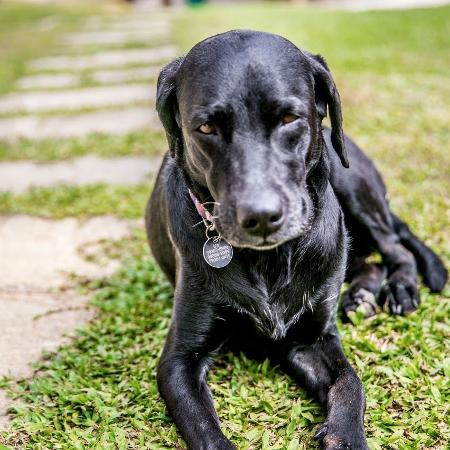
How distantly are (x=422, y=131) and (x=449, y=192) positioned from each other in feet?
5.56

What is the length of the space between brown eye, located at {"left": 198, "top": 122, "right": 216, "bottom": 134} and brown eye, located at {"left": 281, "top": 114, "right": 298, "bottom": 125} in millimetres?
277

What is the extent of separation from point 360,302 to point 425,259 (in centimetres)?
58

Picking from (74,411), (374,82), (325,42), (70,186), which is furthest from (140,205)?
(325,42)

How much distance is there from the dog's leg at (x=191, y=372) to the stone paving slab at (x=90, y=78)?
6905 mm

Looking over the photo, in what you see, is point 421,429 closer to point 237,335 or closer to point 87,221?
point 237,335

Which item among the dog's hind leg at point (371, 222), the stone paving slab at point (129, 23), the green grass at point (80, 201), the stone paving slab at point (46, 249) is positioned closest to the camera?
the dog's hind leg at point (371, 222)

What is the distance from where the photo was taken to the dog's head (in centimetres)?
242

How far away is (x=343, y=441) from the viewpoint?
244 centimetres

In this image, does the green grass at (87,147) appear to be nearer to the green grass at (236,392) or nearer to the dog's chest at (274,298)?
the green grass at (236,392)

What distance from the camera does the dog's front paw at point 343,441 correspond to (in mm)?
2426

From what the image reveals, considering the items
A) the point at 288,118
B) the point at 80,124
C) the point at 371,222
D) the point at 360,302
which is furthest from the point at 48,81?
the point at 288,118

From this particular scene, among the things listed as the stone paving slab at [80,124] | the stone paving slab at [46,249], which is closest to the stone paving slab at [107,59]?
the stone paving slab at [80,124]

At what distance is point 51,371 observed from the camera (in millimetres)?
3180

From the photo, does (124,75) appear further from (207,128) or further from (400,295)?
(207,128)
